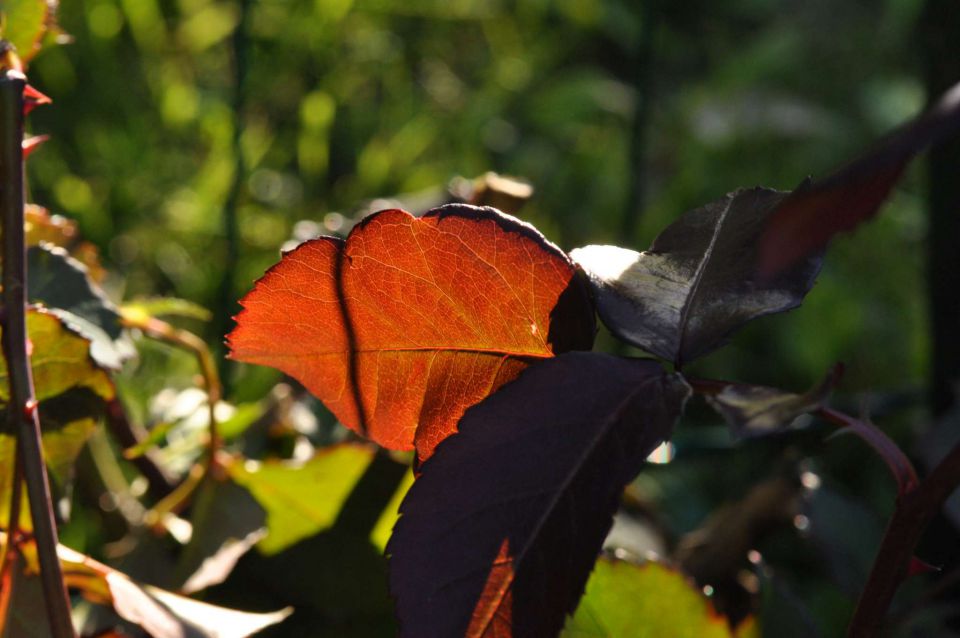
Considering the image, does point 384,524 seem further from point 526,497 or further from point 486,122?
point 486,122

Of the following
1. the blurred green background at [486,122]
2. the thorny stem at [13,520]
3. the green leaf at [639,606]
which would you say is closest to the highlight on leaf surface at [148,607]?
the thorny stem at [13,520]

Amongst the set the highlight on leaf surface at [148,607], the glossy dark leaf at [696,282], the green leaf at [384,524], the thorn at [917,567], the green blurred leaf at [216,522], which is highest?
the glossy dark leaf at [696,282]

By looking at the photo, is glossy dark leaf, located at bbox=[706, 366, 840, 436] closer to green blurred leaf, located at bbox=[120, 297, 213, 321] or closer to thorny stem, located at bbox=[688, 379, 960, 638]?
thorny stem, located at bbox=[688, 379, 960, 638]

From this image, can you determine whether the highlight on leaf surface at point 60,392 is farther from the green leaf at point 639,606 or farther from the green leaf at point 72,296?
the green leaf at point 639,606

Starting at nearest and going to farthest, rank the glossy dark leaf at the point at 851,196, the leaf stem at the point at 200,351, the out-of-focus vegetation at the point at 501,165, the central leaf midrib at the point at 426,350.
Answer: the glossy dark leaf at the point at 851,196 → the central leaf midrib at the point at 426,350 → the leaf stem at the point at 200,351 → the out-of-focus vegetation at the point at 501,165

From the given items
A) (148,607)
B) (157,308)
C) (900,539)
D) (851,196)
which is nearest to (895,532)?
(900,539)

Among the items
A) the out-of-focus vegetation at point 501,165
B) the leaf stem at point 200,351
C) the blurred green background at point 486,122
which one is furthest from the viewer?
the blurred green background at point 486,122
